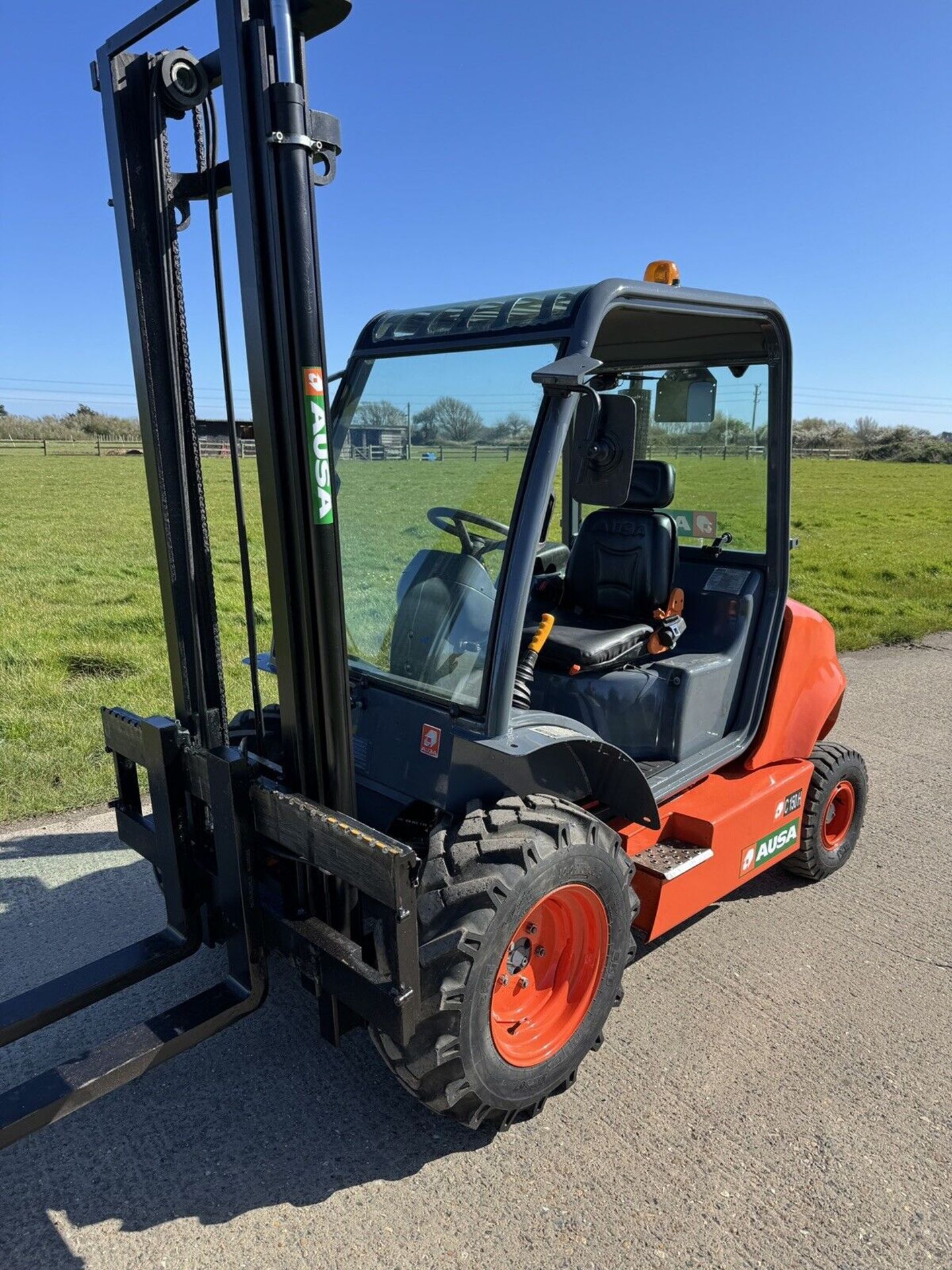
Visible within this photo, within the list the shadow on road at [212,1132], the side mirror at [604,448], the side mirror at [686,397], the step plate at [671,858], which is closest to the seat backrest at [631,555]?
the side mirror at [686,397]

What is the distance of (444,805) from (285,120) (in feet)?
6.28

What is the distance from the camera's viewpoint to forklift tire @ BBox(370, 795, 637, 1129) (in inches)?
93.5

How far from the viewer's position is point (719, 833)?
3381 mm

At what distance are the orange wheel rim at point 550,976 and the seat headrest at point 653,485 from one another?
1.91m

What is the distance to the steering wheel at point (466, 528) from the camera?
9.40ft

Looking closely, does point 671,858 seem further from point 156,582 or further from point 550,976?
point 156,582

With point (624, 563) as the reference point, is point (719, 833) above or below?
below

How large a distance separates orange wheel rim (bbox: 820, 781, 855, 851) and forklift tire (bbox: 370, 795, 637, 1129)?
5.96 feet

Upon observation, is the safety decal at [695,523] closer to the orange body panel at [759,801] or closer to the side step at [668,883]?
the orange body panel at [759,801]

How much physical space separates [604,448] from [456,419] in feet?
2.28

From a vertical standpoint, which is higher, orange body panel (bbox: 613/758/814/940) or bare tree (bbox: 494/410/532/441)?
bare tree (bbox: 494/410/532/441)

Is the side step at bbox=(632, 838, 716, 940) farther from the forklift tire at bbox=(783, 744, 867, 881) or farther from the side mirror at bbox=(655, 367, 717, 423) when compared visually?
the side mirror at bbox=(655, 367, 717, 423)

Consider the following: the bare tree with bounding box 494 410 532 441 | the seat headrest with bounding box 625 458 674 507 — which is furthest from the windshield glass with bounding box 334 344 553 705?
the seat headrest with bounding box 625 458 674 507

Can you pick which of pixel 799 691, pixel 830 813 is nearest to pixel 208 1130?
pixel 799 691
